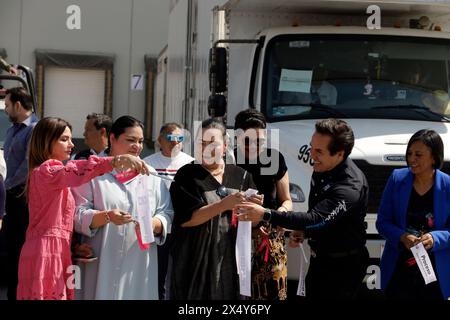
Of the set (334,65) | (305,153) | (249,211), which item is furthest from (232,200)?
(334,65)

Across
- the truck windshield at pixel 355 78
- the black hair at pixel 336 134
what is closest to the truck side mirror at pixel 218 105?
the truck windshield at pixel 355 78

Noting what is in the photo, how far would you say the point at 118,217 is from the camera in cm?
546

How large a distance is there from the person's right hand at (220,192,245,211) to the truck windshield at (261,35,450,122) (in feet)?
10.4

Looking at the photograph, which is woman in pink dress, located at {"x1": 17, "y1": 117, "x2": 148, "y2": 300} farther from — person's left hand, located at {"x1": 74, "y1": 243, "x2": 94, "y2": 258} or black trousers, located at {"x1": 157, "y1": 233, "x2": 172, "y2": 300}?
black trousers, located at {"x1": 157, "y1": 233, "x2": 172, "y2": 300}

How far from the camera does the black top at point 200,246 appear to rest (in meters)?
5.79

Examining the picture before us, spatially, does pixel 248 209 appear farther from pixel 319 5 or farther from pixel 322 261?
pixel 319 5

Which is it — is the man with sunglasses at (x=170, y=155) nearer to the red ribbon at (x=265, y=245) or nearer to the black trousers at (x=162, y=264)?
the black trousers at (x=162, y=264)

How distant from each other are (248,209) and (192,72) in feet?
17.4

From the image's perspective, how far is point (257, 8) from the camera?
9203mm

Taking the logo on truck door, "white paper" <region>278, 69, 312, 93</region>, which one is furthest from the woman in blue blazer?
"white paper" <region>278, 69, 312, 93</region>

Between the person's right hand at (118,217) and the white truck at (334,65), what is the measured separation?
9.67 feet

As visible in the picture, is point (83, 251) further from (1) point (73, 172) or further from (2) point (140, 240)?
(1) point (73, 172)

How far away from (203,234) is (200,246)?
3.1 inches
